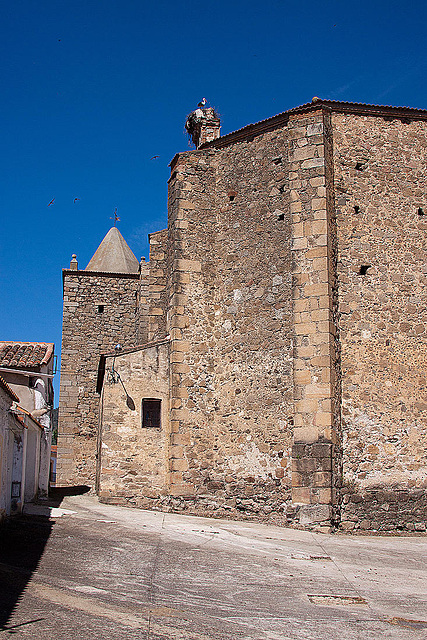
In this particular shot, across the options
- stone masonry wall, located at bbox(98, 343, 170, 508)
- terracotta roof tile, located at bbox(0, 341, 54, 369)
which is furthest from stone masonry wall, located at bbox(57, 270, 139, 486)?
stone masonry wall, located at bbox(98, 343, 170, 508)

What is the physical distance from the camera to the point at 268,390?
13.6 m

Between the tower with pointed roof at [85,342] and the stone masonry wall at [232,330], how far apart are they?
692 centimetres

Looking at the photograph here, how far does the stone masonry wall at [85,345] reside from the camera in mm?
21484

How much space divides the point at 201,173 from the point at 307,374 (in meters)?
5.59

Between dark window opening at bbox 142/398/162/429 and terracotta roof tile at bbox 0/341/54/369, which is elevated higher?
terracotta roof tile at bbox 0/341/54/369

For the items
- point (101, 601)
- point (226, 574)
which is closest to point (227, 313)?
point (226, 574)

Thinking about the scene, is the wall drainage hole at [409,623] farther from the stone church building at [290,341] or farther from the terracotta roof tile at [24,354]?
the terracotta roof tile at [24,354]

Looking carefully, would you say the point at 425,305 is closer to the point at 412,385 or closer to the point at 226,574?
the point at 412,385

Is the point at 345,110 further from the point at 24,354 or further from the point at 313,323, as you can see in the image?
the point at 24,354

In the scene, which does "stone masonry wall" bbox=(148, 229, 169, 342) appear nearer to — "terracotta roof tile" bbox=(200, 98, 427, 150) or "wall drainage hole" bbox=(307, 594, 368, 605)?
"terracotta roof tile" bbox=(200, 98, 427, 150)

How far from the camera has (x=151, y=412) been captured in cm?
1441

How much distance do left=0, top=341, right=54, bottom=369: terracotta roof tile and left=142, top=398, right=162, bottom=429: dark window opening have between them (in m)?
3.75

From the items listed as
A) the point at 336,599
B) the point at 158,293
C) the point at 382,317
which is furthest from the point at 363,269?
the point at 336,599

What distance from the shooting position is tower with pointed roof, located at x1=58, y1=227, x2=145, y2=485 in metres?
21.5
